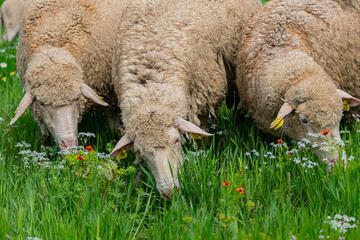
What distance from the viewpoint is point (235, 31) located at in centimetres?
465

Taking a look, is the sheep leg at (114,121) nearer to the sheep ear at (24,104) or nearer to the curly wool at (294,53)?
the sheep ear at (24,104)

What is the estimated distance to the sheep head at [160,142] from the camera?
3.36 metres

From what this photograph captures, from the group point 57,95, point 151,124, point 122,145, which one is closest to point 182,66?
point 151,124

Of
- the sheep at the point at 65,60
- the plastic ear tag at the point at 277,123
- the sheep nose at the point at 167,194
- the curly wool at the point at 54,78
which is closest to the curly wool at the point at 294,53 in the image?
the plastic ear tag at the point at 277,123

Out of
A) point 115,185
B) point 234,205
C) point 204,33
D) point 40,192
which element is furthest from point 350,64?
point 40,192

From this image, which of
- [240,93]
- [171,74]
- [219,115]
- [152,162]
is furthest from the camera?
[219,115]

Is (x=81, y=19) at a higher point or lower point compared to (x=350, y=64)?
higher

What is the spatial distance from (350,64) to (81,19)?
2.55m

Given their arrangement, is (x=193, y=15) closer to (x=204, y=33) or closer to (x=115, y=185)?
(x=204, y=33)

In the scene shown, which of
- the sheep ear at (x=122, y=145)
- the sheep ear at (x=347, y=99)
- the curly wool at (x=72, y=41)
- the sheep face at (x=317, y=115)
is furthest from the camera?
the curly wool at (x=72, y=41)

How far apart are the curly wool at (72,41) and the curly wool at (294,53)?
1.34 m

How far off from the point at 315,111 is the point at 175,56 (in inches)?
46.3

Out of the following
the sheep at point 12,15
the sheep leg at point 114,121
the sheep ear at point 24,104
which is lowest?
the sheep leg at point 114,121

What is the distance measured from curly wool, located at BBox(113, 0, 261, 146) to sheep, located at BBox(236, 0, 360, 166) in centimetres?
24
